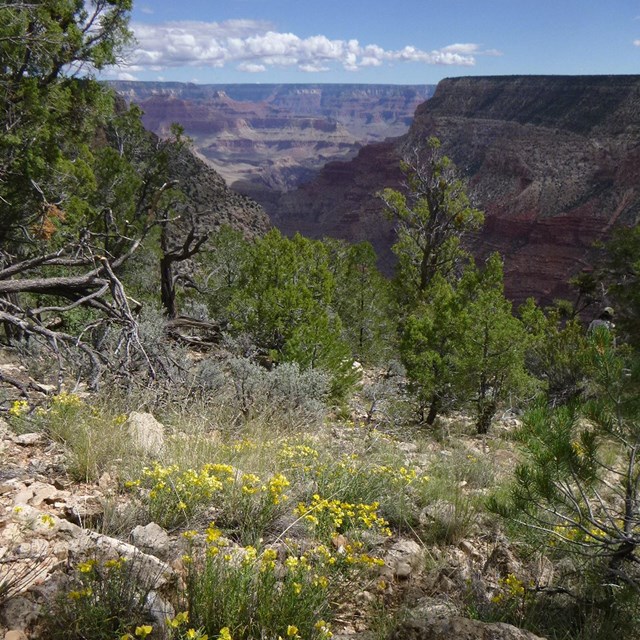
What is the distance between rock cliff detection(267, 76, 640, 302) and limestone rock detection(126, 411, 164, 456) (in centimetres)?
4602

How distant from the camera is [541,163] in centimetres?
6769

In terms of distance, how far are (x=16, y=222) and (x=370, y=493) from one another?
10235mm

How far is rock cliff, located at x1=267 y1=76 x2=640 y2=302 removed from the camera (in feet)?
193

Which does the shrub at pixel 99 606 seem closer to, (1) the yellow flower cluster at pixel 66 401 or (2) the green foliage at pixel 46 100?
(1) the yellow flower cluster at pixel 66 401

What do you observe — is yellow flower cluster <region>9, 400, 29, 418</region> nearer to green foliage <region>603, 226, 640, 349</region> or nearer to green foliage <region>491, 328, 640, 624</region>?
green foliage <region>491, 328, 640, 624</region>

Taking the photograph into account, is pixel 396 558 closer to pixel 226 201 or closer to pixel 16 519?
pixel 16 519

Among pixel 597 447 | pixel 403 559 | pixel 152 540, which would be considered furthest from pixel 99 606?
pixel 597 447

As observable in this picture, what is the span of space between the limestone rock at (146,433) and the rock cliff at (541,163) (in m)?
46.0

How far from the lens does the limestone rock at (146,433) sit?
3.77 metres

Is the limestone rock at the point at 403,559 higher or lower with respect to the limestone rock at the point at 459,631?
lower

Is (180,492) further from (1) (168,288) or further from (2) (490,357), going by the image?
(1) (168,288)

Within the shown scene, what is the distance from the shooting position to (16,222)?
10.8 m

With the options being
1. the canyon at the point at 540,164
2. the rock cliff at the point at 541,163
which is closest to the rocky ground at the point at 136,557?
the canyon at the point at 540,164

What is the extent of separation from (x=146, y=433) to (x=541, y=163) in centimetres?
7338
